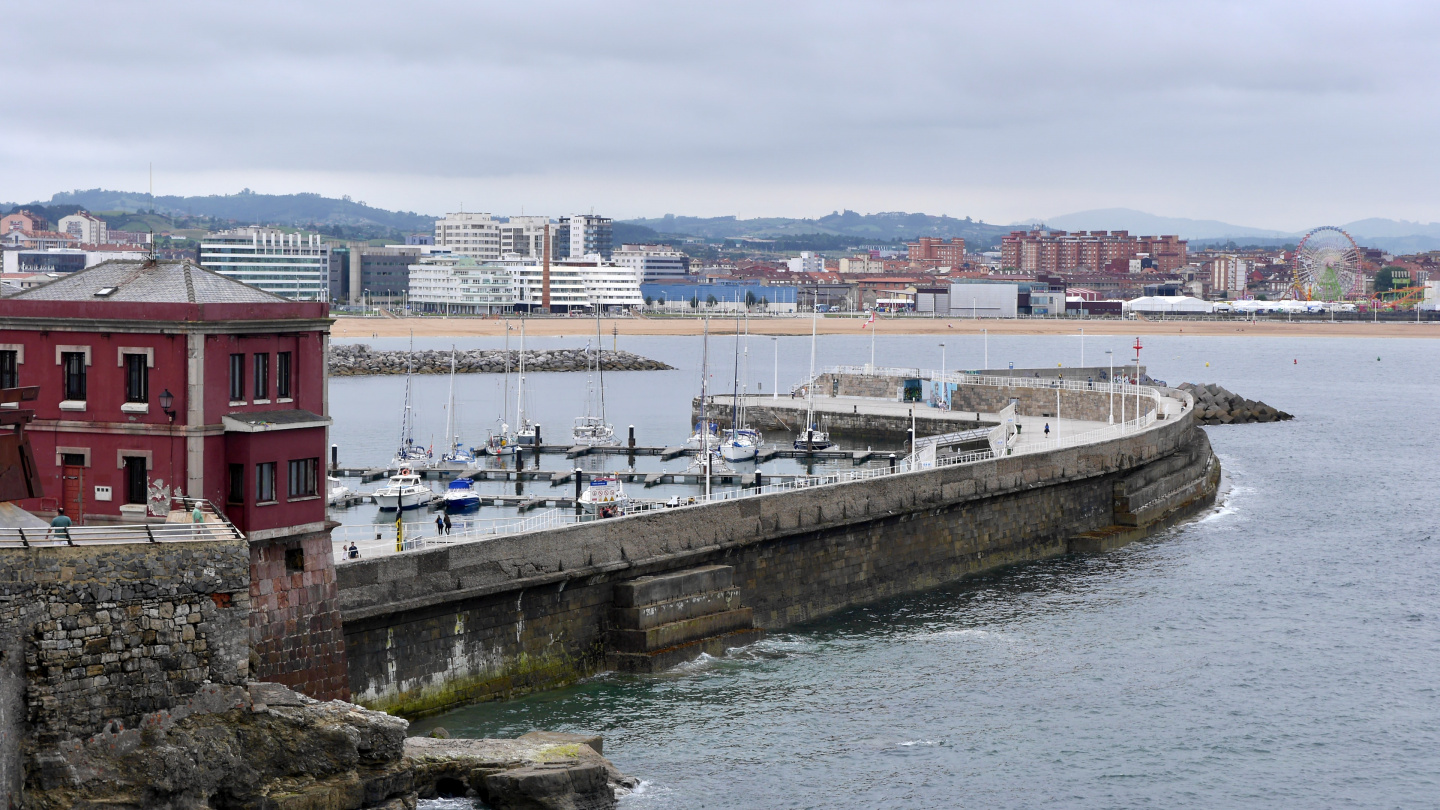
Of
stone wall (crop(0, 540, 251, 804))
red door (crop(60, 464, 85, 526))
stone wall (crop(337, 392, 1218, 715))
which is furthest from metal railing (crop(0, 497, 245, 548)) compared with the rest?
stone wall (crop(337, 392, 1218, 715))

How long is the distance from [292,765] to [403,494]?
39.6 metres

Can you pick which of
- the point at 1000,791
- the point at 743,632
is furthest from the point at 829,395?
the point at 1000,791

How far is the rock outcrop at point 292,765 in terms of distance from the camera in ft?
72.9

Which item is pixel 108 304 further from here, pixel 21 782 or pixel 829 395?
pixel 829 395

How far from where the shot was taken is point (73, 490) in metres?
26.7

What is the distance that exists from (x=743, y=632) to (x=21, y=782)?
825 inches

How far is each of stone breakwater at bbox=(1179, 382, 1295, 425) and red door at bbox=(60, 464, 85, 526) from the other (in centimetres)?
8673

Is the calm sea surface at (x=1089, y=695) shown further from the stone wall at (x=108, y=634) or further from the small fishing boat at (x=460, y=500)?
the small fishing boat at (x=460, y=500)

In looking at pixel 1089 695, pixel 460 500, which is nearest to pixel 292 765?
pixel 1089 695

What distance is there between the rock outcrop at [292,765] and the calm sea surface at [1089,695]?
2044 millimetres

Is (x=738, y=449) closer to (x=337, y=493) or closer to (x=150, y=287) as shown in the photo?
(x=337, y=493)

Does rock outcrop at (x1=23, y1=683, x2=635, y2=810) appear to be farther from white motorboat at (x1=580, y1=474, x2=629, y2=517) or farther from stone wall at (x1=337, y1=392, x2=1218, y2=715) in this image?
white motorboat at (x1=580, y1=474, x2=629, y2=517)

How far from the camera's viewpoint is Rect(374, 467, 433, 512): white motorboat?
63.5 m

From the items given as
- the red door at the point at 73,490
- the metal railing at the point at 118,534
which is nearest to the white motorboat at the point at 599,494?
the red door at the point at 73,490
